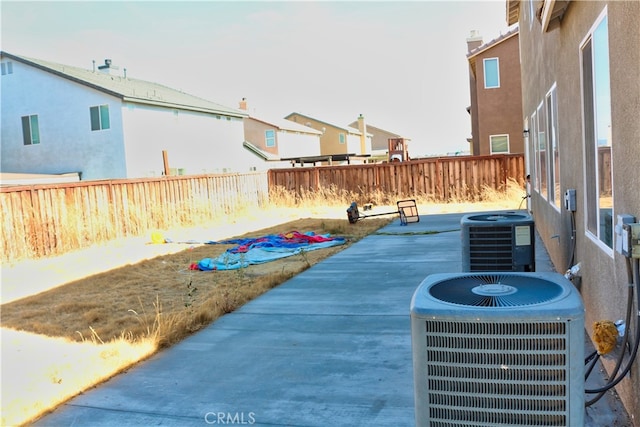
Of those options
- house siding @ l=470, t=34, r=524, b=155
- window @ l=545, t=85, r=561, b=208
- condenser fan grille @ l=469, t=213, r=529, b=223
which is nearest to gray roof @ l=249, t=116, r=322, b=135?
house siding @ l=470, t=34, r=524, b=155

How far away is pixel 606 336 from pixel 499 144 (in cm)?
1999

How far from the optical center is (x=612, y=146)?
10.1 ft

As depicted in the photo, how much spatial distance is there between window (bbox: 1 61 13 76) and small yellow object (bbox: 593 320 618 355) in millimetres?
26027

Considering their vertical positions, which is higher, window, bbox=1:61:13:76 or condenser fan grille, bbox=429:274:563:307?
window, bbox=1:61:13:76

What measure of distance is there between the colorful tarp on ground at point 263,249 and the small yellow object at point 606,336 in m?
6.44

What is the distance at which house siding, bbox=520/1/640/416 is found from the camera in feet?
8.48

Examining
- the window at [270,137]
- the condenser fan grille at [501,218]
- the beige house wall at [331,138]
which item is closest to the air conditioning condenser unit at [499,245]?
the condenser fan grille at [501,218]

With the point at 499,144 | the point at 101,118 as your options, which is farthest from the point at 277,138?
the point at 499,144

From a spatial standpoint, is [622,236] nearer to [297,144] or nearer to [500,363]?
[500,363]

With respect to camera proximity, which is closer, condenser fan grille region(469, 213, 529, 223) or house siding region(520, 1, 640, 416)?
house siding region(520, 1, 640, 416)

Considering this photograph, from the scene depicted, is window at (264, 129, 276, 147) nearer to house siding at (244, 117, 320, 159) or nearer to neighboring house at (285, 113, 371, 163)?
house siding at (244, 117, 320, 159)

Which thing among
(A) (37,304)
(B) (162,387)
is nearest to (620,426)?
(B) (162,387)

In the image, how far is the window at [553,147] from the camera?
Answer: 593cm

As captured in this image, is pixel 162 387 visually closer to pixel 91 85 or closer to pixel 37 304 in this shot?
pixel 37 304
